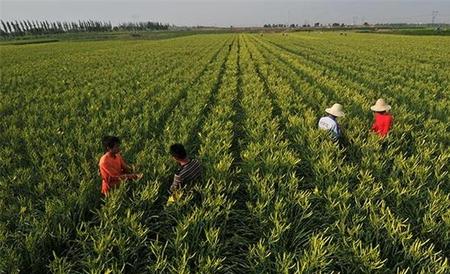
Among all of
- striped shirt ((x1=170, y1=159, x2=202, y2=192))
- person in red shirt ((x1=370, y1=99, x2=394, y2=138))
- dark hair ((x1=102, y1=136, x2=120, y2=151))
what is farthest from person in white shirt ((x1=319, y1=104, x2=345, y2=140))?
dark hair ((x1=102, y1=136, x2=120, y2=151))

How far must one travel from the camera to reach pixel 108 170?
5160mm

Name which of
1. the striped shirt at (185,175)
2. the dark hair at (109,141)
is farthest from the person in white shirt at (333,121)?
the dark hair at (109,141)

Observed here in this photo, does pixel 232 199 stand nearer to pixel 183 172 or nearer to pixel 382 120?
pixel 183 172

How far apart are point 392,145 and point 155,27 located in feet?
569

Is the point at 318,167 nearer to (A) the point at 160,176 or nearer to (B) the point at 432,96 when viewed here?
(A) the point at 160,176

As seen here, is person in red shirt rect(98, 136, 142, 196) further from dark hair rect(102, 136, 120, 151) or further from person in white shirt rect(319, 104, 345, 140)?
person in white shirt rect(319, 104, 345, 140)

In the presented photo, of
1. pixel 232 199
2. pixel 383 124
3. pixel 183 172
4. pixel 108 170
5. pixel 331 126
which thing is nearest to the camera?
pixel 183 172

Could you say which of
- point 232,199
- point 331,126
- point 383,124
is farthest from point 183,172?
point 383,124

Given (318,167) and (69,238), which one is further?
(318,167)

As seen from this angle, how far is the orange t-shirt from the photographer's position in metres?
5.14

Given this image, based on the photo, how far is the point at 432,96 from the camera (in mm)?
11297

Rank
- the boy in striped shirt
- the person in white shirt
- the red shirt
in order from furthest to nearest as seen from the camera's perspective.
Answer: the red shirt
the person in white shirt
the boy in striped shirt

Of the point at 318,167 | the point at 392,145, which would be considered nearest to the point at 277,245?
the point at 318,167

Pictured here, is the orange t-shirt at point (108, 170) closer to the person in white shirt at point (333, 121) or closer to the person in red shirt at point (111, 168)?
the person in red shirt at point (111, 168)
